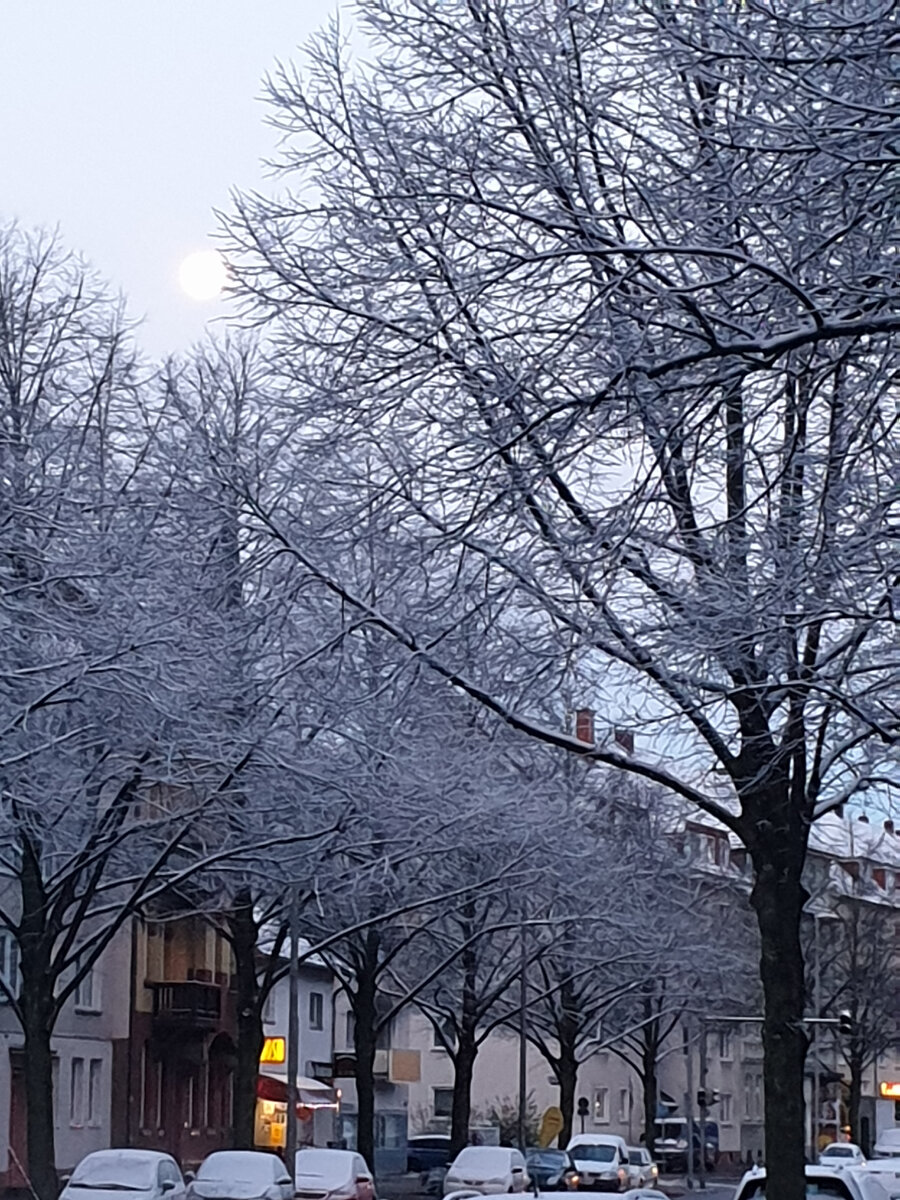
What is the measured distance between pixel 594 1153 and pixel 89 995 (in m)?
13.2

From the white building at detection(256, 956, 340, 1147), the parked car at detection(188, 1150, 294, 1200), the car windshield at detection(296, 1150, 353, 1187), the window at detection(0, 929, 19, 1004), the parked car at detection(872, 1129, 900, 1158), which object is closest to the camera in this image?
the parked car at detection(188, 1150, 294, 1200)

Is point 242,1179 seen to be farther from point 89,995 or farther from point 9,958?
point 89,995

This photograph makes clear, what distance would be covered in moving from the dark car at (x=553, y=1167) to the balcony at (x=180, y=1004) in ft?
33.1

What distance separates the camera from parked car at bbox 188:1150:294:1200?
29641 mm

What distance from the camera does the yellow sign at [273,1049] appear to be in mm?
46775

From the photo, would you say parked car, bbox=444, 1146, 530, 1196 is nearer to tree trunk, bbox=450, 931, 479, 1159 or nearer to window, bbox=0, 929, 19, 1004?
tree trunk, bbox=450, 931, 479, 1159

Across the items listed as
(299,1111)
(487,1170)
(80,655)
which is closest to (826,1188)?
(80,655)

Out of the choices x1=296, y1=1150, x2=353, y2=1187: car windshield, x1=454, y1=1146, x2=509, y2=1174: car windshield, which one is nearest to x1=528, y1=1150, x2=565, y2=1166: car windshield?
x1=454, y1=1146, x2=509, y2=1174: car windshield

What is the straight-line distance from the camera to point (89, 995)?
49.7 m

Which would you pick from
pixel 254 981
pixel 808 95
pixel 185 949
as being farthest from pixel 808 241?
pixel 185 949

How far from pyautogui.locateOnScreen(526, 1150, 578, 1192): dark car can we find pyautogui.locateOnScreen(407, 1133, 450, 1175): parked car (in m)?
11.2

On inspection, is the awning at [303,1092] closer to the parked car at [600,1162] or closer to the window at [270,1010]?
the window at [270,1010]

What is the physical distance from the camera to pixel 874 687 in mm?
12703

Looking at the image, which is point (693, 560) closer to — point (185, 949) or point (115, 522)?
point (115, 522)
